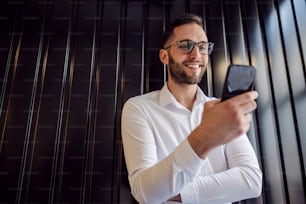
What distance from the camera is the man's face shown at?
110 centimetres

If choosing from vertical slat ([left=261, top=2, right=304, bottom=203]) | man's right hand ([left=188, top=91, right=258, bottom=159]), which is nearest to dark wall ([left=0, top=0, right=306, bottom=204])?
vertical slat ([left=261, top=2, right=304, bottom=203])

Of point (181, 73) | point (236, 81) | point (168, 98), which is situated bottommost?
point (236, 81)

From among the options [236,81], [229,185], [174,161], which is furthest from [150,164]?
[236,81]

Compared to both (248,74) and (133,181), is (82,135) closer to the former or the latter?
(133,181)

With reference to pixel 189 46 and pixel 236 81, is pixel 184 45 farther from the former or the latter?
pixel 236 81

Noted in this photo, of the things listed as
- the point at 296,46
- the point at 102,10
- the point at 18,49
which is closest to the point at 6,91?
the point at 18,49

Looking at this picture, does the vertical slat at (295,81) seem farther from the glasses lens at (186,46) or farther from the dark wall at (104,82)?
the glasses lens at (186,46)

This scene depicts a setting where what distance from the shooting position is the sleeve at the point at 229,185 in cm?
83

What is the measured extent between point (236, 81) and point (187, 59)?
54 cm

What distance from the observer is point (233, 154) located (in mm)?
990

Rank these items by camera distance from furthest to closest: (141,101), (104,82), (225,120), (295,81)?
(104,82), (295,81), (141,101), (225,120)

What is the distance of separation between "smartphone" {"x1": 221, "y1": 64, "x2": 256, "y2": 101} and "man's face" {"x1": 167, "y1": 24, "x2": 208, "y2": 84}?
1.69ft

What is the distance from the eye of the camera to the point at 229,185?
86cm

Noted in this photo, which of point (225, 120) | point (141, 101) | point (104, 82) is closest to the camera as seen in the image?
point (225, 120)
